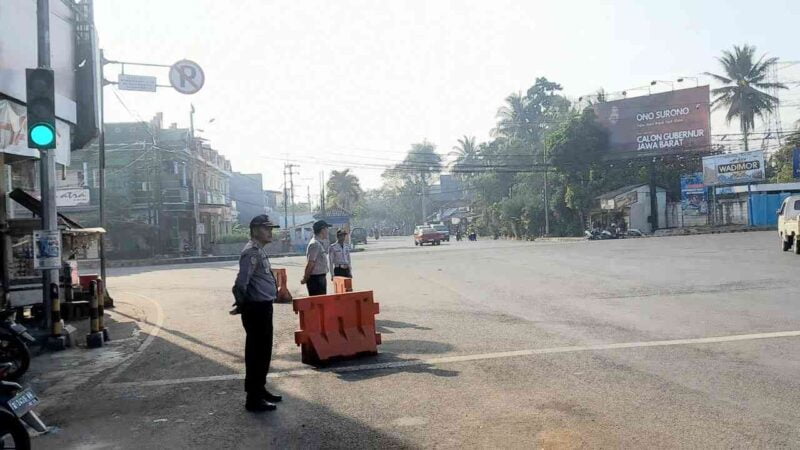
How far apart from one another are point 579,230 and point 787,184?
16.1 metres

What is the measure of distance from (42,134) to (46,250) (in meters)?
1.96

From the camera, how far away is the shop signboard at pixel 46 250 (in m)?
9.79

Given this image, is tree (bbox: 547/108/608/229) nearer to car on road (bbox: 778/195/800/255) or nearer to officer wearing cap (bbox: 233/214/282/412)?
car on road (bbox: 778/195/800/255)

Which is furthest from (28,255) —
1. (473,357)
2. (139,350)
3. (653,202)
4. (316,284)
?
(653,202)

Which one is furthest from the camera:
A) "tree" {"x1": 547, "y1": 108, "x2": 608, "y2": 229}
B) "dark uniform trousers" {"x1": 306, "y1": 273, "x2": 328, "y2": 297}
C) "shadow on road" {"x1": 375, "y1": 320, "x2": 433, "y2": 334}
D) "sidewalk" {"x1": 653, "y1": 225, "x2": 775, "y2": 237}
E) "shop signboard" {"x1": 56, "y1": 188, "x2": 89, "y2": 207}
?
"tree" {"x1": 547, "y1": 108, "x2": 608, "y2": 229}

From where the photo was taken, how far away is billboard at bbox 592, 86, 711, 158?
5103cm

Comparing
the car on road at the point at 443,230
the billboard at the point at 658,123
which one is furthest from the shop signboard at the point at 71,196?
the billboard at the point at 658,123

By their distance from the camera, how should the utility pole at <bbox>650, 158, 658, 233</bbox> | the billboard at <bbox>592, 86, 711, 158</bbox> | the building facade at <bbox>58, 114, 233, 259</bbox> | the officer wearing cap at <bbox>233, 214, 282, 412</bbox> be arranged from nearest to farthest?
the officer wearing cap at <bbox>233, 214, 282, 412</bbox>, the building facade at <bbox>58, 114, 233, 259</bbox>, the billboard at <bbox>592, 86, 711, 158</bbox>, the utility pole at <bbox>650, 158, 658, 233</bbox>

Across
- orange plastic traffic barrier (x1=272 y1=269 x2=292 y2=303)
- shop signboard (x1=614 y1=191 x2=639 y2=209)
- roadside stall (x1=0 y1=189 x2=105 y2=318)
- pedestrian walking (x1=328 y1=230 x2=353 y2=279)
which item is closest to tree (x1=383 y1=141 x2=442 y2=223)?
shop signboard (x1=614 y1=191 x2=639 y2=209)

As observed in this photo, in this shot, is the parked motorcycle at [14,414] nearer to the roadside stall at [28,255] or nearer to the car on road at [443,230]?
the roadside stall at [28,255]

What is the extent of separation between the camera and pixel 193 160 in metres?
48.4

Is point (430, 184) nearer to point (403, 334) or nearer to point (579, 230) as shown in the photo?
point (579, 230)

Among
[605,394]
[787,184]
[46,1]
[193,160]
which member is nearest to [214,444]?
[605,394]

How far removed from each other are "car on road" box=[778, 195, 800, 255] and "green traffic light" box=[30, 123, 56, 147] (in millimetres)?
21031
